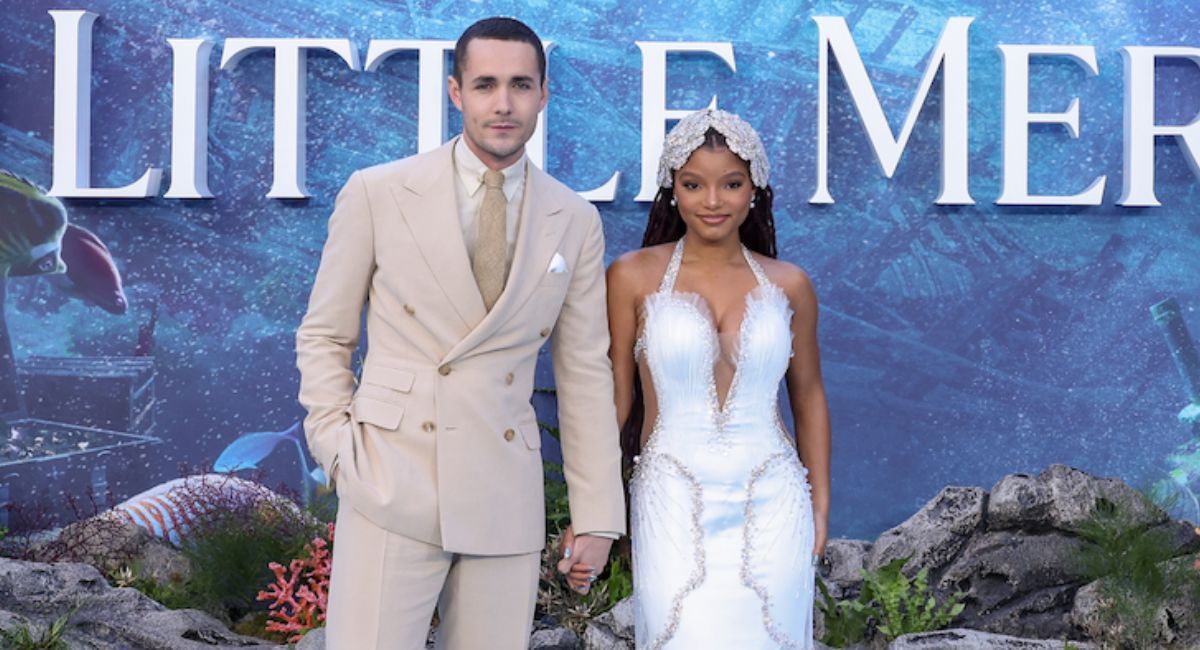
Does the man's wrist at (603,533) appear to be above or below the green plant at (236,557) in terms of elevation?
above

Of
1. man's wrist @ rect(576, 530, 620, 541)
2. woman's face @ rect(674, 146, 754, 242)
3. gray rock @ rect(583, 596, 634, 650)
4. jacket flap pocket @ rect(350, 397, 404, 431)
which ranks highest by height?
woman's face @ rect(674, 146, 754, 242)

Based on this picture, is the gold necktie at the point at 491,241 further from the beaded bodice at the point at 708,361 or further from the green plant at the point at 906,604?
the green plant at the point at 906,604

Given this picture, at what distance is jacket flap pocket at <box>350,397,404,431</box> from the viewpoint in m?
2.96

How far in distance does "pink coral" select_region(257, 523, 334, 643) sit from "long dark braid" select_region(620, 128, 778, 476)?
5.78 ft

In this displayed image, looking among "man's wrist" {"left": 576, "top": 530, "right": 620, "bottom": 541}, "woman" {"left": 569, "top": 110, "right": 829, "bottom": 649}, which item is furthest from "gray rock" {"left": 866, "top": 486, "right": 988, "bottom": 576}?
"man's wrist" {"left": 576, "top": 530, "right": 620, "bottom": 541}

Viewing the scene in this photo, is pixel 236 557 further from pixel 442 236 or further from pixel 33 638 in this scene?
pixel 442 236

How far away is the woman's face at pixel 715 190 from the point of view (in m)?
3.79

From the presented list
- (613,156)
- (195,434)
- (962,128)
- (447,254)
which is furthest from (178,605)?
(962,128)

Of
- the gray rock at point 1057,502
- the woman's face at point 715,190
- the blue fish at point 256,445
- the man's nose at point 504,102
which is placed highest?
the man's nose at point 504,102

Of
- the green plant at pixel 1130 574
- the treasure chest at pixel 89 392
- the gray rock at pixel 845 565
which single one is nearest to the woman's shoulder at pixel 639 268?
the gray rock at pixel 845 565

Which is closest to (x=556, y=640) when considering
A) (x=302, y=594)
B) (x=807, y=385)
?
(x=302, y=594)

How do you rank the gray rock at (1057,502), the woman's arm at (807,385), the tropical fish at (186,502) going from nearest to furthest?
the woman's arm at (807,385) → the gray rock at (1057,502) → the tropical fish at (186,502)

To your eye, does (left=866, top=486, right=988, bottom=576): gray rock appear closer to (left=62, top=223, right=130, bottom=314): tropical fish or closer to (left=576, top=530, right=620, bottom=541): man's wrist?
(left=576, top=530, right=620, bottom=541): man's wrist

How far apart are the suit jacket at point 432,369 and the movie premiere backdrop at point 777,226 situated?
313 cm
